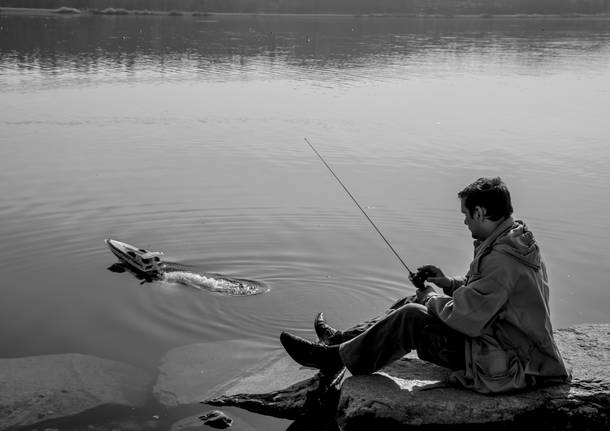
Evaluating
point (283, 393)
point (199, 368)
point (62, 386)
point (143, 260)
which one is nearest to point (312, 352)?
point (283, 393)

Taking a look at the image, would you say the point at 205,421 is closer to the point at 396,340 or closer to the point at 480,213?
the point at 396,340

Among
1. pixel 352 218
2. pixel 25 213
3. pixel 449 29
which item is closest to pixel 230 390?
pixel 352 218

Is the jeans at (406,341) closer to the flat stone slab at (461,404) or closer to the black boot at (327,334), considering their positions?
the flat stone slab at (461,404)

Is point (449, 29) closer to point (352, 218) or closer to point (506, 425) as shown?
point (352, 218)

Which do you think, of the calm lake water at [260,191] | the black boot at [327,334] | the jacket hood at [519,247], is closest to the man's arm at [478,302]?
the jacket hood at [519,247]

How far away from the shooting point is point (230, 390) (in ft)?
22.6

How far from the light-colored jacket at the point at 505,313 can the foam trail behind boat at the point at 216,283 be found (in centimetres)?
412

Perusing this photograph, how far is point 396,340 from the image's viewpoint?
5590mm

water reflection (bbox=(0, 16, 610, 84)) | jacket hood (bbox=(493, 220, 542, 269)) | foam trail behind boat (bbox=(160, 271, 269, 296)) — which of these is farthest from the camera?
water reflection (bbox=(0, 16, 610, 84))

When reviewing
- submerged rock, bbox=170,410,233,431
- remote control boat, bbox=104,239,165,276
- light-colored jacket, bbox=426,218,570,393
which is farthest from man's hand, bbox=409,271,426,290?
remote control boat, bbox=104,239,165,276

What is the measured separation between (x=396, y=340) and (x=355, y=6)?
86.6 metres

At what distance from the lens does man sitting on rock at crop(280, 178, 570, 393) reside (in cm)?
516

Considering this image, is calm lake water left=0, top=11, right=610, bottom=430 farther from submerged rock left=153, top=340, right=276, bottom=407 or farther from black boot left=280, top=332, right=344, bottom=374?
black boot left=280, top=332, right=344, bottom=374

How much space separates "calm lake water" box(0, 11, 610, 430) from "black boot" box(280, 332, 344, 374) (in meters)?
0.66
